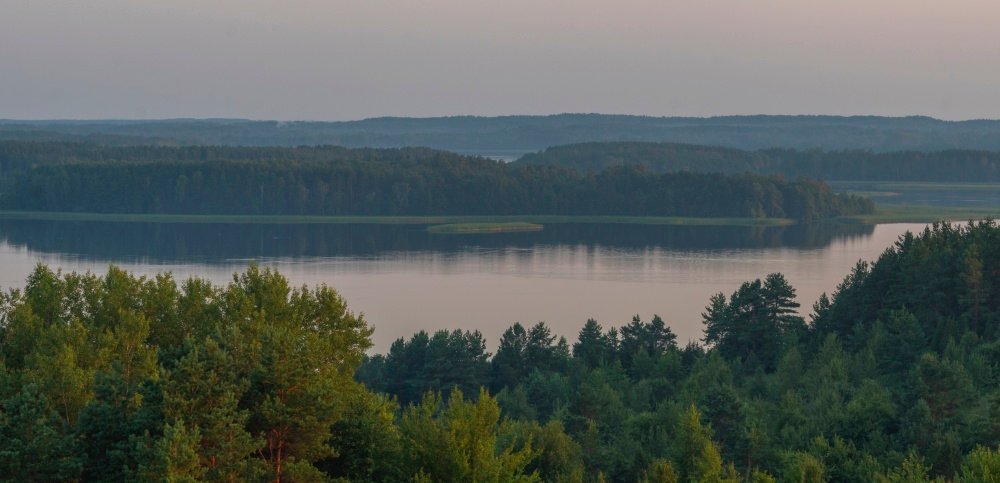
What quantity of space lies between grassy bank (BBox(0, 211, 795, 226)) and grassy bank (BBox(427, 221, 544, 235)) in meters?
2.73

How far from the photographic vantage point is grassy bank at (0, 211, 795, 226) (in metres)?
94.9

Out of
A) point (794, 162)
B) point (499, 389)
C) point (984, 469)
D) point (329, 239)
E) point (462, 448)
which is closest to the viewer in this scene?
point (984, 469)

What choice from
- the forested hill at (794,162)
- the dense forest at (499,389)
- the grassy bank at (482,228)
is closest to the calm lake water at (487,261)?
the grassy bank at (482,228)

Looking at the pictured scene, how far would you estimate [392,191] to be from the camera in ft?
348

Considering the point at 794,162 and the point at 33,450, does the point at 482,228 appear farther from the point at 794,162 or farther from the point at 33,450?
the point at 33,450

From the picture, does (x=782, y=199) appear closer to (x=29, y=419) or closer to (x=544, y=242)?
(x=544, y=242)

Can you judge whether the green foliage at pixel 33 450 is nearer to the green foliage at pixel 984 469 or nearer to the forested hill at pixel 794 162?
the green foliage at pixel 984 469

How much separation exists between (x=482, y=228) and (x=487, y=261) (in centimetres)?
2488

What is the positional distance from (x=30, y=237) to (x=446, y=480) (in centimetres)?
6827

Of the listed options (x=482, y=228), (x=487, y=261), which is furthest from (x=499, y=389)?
(x=482, y=228)

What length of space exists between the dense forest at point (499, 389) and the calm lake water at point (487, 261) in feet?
20.5

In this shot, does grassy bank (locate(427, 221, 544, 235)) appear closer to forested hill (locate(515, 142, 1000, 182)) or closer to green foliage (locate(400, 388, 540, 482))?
forested hill (locate(515, 142, 1000, 182))

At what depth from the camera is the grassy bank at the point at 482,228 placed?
282 ft

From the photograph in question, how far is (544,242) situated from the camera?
7738cm
